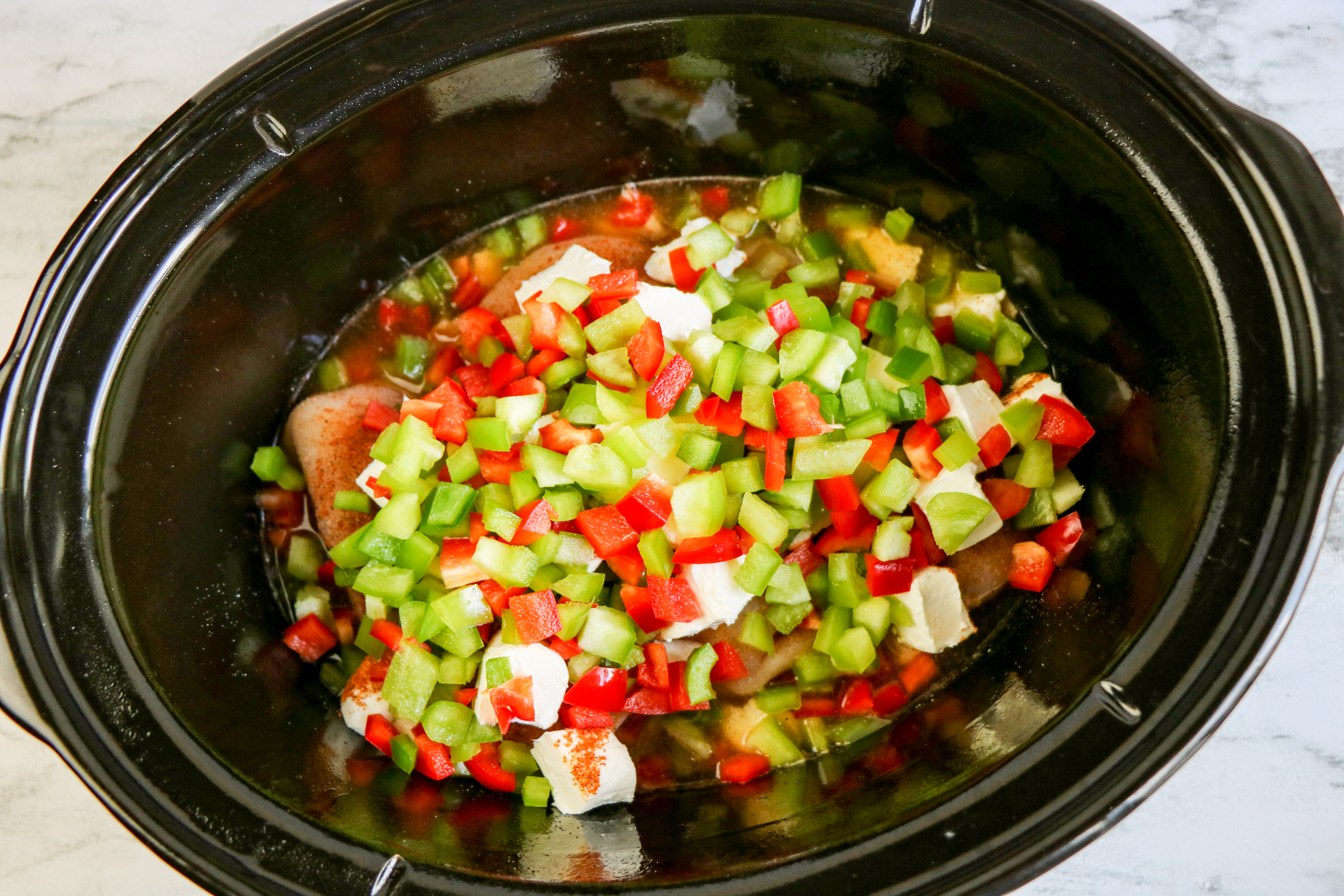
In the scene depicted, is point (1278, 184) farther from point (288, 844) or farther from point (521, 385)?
point (288, 844)

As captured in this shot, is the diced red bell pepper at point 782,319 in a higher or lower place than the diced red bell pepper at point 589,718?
higher

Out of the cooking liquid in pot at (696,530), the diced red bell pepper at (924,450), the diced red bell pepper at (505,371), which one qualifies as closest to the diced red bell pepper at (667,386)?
the cooking liquid in pot at (696,530)

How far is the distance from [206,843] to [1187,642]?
1.35 metres

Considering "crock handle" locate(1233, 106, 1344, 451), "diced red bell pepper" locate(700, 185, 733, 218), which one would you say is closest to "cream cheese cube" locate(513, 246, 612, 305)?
"diced red bell pepper" locate(700, 185, 733, 218)

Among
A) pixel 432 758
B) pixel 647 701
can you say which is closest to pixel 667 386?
pixel 647 701

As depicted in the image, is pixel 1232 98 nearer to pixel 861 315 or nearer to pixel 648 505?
pixel 861 315

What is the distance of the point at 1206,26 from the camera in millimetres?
2035

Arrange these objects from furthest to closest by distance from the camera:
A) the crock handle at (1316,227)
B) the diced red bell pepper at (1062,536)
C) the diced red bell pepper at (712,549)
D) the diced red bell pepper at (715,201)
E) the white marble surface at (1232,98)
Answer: the diced red bell pepper at (715,201), the white marble surface at (1232,98), the diced red bell pepper at (1062,536), the diced red bell pepper at (712,549), the crock handle at (1316,227)

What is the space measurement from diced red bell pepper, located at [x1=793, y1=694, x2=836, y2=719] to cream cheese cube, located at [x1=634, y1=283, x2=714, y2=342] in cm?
71

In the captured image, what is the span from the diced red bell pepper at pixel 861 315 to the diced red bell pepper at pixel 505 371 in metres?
0.66

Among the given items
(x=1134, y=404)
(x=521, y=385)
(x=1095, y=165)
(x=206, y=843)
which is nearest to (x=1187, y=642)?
(x=1134, y=404)

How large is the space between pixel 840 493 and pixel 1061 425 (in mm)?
429

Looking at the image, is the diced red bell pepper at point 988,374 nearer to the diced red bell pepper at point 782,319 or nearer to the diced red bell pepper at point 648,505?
the diced red bell pepper at point 782,319

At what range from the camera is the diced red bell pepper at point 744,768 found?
1.66 meters
